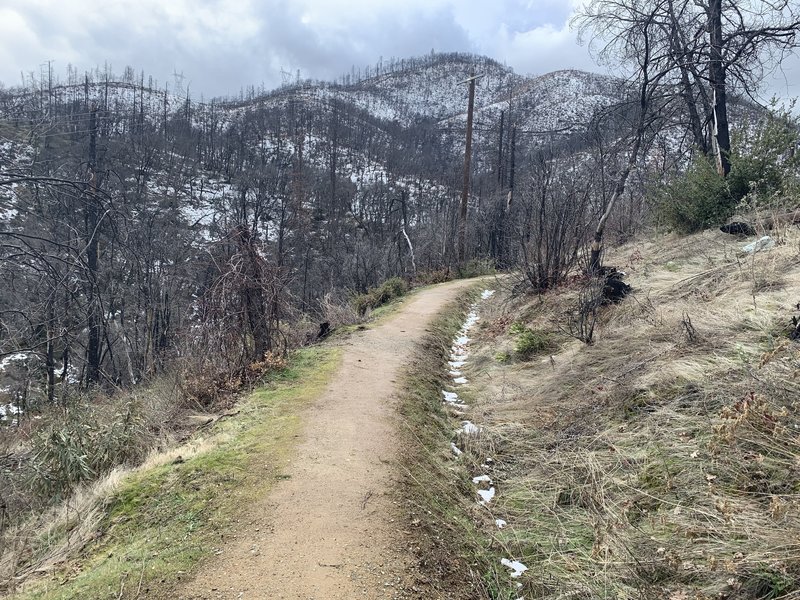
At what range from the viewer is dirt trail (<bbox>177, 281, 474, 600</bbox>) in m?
2.38

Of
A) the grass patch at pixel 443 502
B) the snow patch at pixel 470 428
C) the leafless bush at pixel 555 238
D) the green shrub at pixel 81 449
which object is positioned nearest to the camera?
the grass patch at pixel 443 502

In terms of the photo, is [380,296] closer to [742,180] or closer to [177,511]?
[742,180]

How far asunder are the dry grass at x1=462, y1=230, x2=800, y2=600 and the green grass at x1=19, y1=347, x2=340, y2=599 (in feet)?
5.85

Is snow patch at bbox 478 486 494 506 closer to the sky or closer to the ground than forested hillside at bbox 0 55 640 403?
closer to the ground

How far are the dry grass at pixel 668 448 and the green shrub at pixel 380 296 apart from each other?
6.75 metres

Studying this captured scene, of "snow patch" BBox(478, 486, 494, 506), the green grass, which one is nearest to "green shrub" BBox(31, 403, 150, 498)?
the green grass

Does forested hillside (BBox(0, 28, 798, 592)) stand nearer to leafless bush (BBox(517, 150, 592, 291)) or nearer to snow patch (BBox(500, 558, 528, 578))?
leafless bush (BBox(517, 150, 592, 291))

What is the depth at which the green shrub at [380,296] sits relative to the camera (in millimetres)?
12156

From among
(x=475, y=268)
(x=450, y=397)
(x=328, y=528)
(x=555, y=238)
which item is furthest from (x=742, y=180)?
(x=475, y=268)

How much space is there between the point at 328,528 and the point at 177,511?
105cm

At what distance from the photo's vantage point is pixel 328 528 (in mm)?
2830

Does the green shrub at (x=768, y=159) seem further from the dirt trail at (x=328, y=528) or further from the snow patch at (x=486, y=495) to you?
the dirt trail at (x=328, y=528)

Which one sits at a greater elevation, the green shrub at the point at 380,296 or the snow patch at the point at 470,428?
the green shrub at the point at 380,296

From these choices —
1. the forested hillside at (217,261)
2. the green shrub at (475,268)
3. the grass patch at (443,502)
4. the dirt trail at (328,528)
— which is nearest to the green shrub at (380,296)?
the forested hillside at (217,261)
